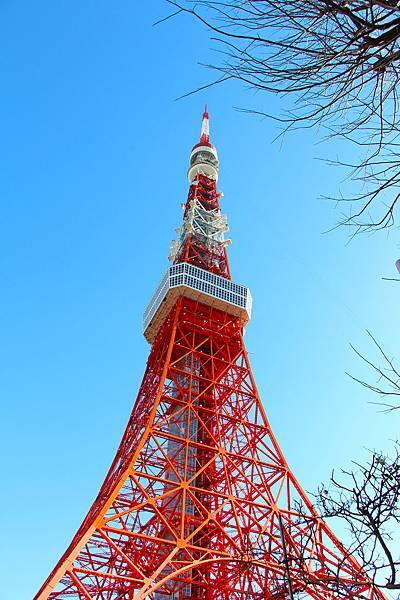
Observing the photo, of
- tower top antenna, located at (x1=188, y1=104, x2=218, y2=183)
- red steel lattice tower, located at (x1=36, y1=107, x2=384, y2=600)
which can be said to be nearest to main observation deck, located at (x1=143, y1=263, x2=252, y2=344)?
red steel lattice tower, located at (x1=36, y1=107, x2=384, y2=600)

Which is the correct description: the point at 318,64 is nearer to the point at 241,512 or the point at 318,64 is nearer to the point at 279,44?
the point at 279,44

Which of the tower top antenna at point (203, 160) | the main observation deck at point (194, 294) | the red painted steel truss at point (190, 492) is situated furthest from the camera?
the tower top antenna at point (203, 160)

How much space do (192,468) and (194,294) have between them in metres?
6.93

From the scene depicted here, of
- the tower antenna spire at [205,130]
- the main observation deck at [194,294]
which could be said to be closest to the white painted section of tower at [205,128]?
the tower antenna spire at [205,130]

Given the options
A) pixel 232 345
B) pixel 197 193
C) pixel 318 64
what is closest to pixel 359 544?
pixel 318 64

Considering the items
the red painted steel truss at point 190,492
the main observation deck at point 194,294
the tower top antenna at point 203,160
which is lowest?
the red painted steel truss at point 190,492

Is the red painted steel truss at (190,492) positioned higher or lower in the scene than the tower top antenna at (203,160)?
lower

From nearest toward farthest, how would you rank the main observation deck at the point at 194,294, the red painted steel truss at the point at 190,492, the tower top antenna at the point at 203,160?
the red painted steel truss at the point at 190,492
the main observation deck at the point at 194,294
the tower top antenna at the point at 203,160

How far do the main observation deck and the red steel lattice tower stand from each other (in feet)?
0.17

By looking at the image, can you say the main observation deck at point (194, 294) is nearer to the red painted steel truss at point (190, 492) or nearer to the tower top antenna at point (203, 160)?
the red painted steel truss at point (190, 492)

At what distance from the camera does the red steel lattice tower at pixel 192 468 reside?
1269 cm

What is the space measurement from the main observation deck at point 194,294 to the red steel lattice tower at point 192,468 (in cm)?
5

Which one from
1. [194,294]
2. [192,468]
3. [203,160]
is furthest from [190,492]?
[203,160]

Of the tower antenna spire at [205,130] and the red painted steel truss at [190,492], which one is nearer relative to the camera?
the red painted steel truss at [190,492]
